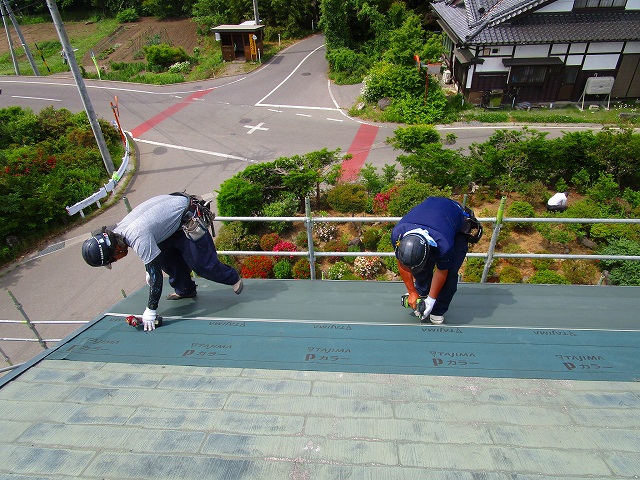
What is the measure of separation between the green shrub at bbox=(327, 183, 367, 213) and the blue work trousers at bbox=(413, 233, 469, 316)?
6024mm

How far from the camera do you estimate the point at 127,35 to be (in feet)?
125

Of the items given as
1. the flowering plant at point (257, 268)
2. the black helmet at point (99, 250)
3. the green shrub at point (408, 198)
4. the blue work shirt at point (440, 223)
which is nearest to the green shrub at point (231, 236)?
the flowering plant at point (257, 268)

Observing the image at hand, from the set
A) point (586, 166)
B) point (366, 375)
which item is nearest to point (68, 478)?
point (366, 375)

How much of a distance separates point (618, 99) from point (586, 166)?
1034cm

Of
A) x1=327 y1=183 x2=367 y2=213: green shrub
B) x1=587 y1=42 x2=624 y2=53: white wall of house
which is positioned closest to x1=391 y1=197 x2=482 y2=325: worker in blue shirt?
x1=327 y1=183 x2=367 y2=213: green shrub

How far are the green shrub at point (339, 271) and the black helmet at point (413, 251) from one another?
4.93 m

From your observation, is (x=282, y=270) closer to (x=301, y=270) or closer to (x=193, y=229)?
(x=301, y=270)

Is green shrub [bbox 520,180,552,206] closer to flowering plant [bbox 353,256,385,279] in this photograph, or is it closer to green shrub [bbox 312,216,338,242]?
flowering plant [bbox 353,256,385,279]

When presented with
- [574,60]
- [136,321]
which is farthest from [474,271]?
[574,60]

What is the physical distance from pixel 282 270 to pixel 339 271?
1.28 metres

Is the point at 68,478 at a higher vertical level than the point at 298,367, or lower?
higher

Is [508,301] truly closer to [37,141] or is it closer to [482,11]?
[482,11]

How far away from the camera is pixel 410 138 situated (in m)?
11.9

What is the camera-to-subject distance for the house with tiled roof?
16234mm
